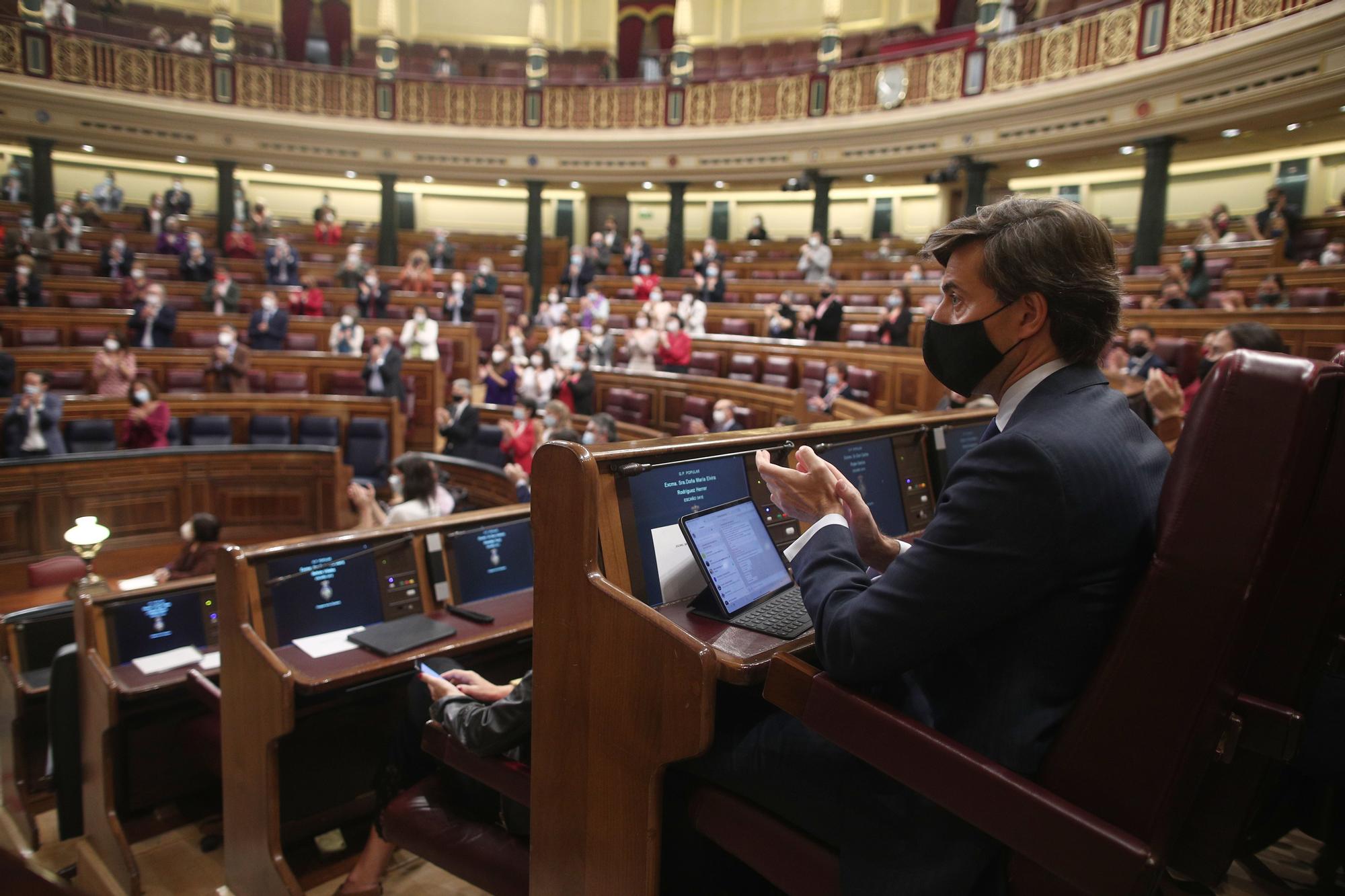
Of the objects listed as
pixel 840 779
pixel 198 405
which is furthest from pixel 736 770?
pixel 198 405

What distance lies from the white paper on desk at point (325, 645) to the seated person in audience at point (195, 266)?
29.8 ft

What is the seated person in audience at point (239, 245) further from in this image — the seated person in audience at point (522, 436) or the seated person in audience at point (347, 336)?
the seated person in audience at point (522, 436)

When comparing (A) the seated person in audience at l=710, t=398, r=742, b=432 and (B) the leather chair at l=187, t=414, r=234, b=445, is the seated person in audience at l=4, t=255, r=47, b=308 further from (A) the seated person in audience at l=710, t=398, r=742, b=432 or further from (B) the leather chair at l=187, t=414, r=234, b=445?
(A) the seated person in audience at l=710, t=398, r=742, b=432

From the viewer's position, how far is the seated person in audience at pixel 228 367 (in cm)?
706

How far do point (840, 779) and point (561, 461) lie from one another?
669mm

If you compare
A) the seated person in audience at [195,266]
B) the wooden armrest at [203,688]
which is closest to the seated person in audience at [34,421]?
the wooden armrest at [203,688]

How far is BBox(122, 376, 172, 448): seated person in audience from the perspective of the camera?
19.8ft

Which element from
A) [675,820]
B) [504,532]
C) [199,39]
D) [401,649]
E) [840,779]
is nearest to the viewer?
[840,779]

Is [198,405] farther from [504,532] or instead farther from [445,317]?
[504,532]

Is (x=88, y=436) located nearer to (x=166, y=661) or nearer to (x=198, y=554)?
(x=198, y=554)

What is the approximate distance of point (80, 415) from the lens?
608 centimetres

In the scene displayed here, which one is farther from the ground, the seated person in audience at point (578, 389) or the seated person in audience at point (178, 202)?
the seated person in audience at point (178, 202)

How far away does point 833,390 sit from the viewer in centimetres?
631

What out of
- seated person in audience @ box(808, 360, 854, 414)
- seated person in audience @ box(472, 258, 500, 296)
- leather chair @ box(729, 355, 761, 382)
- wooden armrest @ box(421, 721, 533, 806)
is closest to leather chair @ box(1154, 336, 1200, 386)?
seated person in audience @ box(808, 360, 854, 414)
